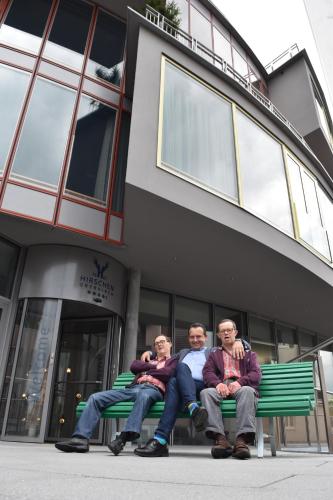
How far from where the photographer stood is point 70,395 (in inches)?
342

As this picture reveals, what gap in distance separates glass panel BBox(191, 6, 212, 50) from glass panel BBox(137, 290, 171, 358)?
7842 millimetres

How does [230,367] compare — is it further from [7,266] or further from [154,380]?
[7,266]

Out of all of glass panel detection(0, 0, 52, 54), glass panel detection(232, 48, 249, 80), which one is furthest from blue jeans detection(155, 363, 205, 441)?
glass panel detection(232, 48, 249, 80)

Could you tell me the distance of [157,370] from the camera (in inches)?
185

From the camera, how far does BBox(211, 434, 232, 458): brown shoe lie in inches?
152

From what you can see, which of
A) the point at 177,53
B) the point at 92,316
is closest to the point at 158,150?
the point at 177,53

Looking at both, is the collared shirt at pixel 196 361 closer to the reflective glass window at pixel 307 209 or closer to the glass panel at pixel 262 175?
the glass panel at pixel 262 175

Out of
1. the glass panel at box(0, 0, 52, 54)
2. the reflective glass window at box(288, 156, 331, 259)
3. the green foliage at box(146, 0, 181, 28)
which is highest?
the green foliage at box(146, 0, 181, 28)

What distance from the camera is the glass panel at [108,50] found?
384 inches

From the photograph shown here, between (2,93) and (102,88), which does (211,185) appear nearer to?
(102,88)

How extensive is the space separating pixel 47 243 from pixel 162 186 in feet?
9.63

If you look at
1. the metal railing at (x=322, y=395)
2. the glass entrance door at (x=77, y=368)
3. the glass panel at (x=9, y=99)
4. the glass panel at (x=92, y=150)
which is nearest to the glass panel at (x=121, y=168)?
the glass panel at (x=92, y=150)

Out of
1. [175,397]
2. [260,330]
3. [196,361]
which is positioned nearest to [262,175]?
[196,361]

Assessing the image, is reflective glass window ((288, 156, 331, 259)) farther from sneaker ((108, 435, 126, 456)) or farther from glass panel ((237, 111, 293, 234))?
sneaker ((108, 435, 126, 456))
